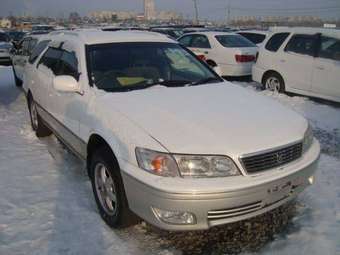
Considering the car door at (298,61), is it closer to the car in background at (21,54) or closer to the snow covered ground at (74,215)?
the snow covered ground at (74,215)

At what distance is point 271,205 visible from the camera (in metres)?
2.84

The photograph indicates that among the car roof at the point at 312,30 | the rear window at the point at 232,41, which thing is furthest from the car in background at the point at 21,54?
the car roof at the point at 312,30

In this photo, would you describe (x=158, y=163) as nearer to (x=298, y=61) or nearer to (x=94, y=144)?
(x=94, y=144)

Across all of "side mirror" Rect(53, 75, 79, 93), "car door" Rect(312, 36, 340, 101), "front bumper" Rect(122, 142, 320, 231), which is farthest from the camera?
"car door" Rect(312, 36, 340, 101)

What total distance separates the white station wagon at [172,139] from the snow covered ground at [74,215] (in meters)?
0.24

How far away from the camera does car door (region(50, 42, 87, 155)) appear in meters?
3.76

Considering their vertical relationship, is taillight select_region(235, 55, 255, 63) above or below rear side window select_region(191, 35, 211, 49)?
below

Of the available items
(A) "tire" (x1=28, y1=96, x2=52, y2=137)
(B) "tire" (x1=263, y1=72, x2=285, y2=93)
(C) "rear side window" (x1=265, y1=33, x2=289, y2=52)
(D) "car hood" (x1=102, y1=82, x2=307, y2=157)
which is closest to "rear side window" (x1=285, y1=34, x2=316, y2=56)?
(C) "rear side window" (x1=265, y1=33, x2=289, y2=52)

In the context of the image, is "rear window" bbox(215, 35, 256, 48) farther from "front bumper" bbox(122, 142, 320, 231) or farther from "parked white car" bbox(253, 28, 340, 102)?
"front bumper" bbox(122, 142, 320, 231)

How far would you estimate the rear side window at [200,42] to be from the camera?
38.7 feet

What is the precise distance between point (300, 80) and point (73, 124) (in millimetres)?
6056

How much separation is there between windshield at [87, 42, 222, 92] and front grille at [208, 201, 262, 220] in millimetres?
1618

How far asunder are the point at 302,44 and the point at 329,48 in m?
0.70

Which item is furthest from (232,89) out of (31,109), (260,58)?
(260,58)
